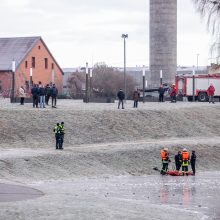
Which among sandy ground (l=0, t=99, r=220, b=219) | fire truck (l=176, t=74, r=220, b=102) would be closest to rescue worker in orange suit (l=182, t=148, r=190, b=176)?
sandy ground (l=0, t=99, r=220, b=219)

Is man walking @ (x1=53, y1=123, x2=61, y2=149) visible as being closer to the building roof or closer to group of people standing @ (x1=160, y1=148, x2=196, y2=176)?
group of people standing @ (x1=160, y1=148, x2=196, y2=176)

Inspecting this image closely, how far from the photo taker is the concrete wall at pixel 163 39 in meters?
113

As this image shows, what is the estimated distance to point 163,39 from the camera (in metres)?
114

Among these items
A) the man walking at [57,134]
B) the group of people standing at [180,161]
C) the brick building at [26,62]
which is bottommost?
the group of people standing at [180,161]

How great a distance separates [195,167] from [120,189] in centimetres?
1249

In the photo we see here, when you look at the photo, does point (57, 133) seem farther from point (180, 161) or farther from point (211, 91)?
point (211, 91)

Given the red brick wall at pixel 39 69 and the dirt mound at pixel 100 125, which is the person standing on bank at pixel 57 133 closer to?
the dirt mound at pixel 100 125

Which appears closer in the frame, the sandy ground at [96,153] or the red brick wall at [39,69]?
the sandy ground at [96,153]

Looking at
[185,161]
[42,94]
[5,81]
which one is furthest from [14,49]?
[185,161]

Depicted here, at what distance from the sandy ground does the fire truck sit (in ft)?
31.8

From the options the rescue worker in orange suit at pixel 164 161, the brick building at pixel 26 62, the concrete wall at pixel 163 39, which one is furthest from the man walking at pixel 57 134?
the concrete wall at pixel 163 39

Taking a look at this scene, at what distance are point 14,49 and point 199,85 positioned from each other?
3232 centimetres

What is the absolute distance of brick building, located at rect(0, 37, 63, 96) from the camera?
100062mm

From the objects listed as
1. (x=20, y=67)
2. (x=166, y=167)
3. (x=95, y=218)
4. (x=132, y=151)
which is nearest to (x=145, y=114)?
(x=132, y=151)
